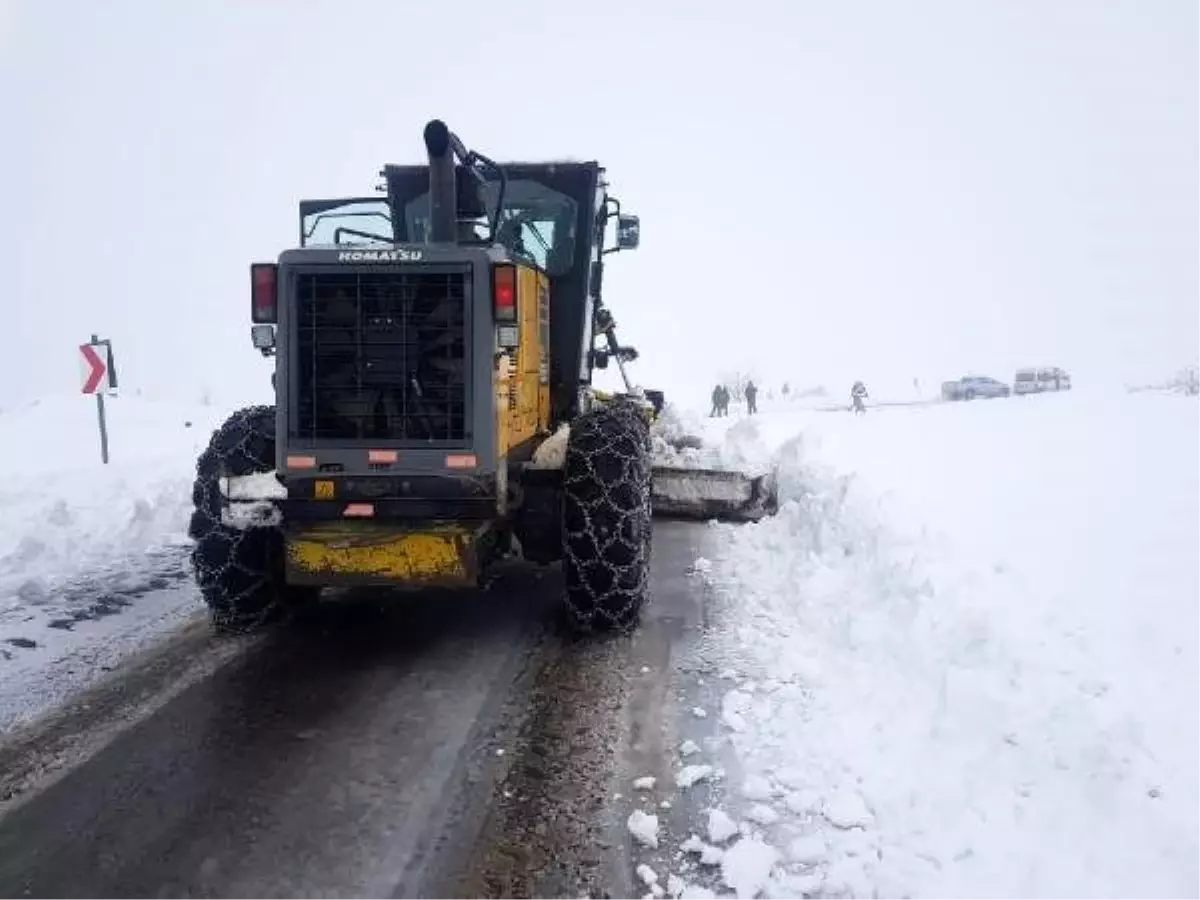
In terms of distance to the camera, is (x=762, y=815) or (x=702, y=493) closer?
(x=762, y=815)

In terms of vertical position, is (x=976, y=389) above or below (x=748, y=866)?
above

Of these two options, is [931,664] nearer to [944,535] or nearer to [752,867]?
[752,867]

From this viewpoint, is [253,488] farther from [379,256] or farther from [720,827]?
[720,827]

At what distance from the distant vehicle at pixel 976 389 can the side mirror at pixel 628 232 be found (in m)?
39.2

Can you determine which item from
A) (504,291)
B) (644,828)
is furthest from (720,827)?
(504,291)

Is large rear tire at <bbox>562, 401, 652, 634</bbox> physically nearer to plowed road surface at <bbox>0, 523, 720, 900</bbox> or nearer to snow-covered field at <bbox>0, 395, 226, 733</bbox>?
plowed road surface at <bbox>0, 523, 720, 900</bbox>

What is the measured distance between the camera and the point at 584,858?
126 inches

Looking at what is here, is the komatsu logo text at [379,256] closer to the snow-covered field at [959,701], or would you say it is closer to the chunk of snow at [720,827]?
the snow-covered field at [959,701]

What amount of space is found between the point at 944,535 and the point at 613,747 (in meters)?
3.54

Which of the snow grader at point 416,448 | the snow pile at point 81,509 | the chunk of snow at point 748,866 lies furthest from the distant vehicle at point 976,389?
the chunk of snow at point 748,866

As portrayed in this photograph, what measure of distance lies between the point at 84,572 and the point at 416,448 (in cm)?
366

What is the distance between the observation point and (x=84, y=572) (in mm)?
7051

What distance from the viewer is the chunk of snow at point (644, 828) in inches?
129

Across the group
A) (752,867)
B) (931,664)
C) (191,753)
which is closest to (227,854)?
(191,753)
